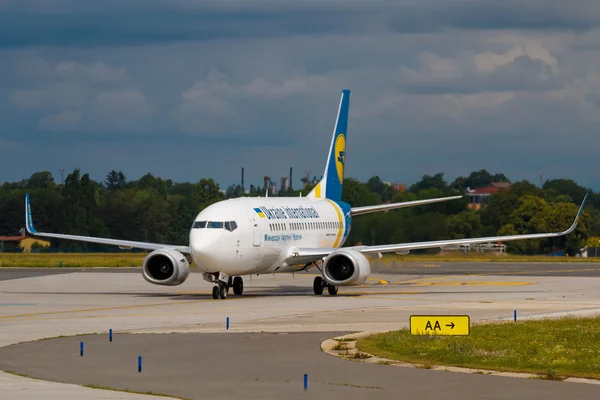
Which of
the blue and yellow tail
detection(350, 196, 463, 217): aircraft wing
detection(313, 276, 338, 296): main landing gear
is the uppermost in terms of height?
the blue and yellow tail

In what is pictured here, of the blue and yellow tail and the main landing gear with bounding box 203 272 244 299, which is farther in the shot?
the blue and yellow tail

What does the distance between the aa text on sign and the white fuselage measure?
67.1 ft

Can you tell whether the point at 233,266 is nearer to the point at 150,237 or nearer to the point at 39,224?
the point at 150,237

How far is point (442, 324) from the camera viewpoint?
93.7 ft

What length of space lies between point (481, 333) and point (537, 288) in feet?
91.7

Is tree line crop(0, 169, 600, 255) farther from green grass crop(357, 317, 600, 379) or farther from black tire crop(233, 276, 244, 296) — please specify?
green grass crop(357, 317, 600, 379)

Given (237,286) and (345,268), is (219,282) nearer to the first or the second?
(237,286)

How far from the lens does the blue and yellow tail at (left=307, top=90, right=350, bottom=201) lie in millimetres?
65562

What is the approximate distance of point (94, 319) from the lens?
130ft

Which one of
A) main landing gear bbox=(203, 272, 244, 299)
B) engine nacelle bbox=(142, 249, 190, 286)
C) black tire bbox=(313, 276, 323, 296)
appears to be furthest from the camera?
black tire bbox=(313, 276, 323, 296)

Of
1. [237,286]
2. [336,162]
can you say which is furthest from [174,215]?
[237,286]

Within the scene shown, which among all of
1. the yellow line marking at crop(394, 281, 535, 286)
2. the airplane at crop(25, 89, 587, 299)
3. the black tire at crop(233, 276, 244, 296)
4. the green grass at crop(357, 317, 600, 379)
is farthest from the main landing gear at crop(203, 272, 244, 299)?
the green grass at crop(357, 317, 600, 379)

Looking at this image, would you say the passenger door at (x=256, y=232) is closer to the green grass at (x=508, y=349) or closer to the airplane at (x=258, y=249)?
the airplane at (x=258, y=249)

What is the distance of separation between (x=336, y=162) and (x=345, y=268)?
49.0 feet
